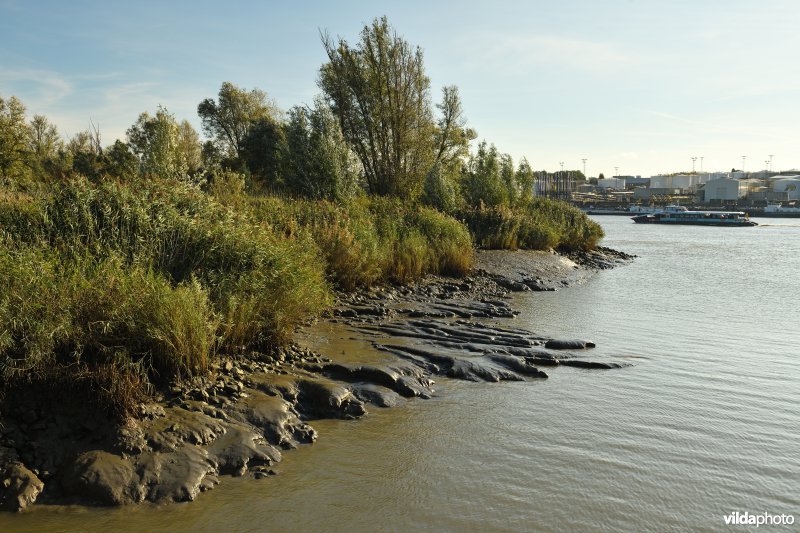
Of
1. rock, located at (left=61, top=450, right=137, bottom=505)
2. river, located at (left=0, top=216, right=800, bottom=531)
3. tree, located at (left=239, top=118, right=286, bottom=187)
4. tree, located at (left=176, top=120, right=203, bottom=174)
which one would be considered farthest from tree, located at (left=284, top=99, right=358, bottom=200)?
tree, located at (left=176, top=120, right=203, bottom=174)

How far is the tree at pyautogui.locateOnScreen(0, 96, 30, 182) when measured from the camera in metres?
38.6

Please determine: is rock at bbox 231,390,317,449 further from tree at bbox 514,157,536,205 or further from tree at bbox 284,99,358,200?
tree at bbox 514,157,536,205

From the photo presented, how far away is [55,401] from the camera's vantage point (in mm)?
6230

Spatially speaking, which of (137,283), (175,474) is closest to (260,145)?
(137,283)

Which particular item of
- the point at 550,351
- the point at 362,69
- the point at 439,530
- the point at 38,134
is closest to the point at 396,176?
the point at 362,69

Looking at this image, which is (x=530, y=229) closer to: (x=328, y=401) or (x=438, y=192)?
(x=438, y=192)

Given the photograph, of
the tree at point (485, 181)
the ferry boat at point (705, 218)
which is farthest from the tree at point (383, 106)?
the ferry boat at point (705, 218)

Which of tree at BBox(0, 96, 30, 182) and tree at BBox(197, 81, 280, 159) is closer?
tree at BBox(0, 96, 30, 182)

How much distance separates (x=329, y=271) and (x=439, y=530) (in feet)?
31.8

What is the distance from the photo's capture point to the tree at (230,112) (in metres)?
68.4

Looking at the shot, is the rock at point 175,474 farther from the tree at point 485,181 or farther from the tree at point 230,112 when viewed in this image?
the tree at point 230,112

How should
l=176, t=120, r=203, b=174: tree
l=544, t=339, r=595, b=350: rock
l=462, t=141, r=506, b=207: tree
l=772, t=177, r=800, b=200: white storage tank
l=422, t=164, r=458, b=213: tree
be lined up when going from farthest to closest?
l=772, t=177, r=800, b=200: white storage tank < l=176, t=120, r=203, b=174: tree < l=462, t=141, r=506, b=207: tree < l=422, t=164, r=458, b=213: tree < l=544, t=339, r=595, b=350: rock

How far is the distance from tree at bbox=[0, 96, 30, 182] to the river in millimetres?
37222

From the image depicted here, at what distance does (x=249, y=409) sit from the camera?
693 centimetres
